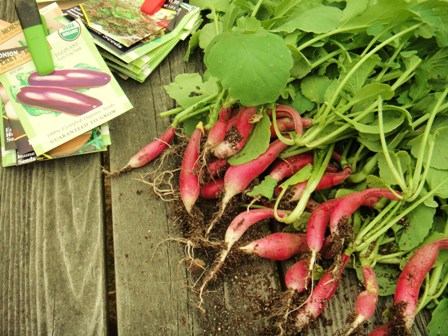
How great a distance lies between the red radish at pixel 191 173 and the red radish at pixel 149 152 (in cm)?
9

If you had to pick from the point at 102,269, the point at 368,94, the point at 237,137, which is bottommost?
the point at 102,269

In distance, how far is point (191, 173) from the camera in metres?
1.24

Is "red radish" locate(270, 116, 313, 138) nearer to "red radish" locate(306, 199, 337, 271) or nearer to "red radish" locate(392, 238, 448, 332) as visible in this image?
"red radish" locate(306, 199, 337, 271)

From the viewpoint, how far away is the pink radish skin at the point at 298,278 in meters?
1.10

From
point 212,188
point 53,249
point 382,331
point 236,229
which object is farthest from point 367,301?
point 53,249

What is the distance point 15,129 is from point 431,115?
1071mm

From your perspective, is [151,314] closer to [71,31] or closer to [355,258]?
[355,258]

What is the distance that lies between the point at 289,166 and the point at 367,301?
0.37 metres

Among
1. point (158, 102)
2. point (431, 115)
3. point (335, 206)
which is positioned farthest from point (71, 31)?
point (431, 115)

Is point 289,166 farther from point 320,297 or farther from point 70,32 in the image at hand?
point 70,32

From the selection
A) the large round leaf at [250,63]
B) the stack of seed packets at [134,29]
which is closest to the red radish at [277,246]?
the large round leaf at [250,63]

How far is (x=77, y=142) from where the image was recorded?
136cm

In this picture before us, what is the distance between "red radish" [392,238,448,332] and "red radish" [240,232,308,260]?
0.22m

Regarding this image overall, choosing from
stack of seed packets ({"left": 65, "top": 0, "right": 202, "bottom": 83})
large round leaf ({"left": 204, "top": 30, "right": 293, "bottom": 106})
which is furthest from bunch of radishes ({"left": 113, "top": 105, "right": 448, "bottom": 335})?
stack of seed packets ({"left": 65, "top": 0, "right": 202, "bottom": 83})
